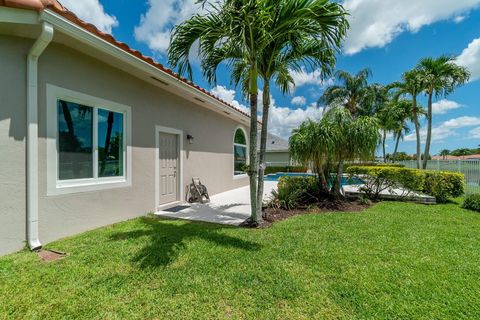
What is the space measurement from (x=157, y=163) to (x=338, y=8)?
6445mm

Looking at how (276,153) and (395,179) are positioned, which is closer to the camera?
(395,179)

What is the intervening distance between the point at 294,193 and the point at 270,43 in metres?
5.22

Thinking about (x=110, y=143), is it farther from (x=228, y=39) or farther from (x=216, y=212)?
(x=228, y=39)

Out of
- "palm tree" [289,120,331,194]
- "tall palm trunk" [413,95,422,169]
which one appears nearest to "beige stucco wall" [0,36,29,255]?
"palm tree" [289,120,331,194]

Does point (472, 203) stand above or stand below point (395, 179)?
below

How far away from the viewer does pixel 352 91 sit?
25.6 meters

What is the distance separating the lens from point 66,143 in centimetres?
496

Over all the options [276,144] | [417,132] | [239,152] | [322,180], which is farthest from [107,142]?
[276,144]

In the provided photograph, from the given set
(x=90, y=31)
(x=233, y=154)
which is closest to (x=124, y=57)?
(x=90, y=31)

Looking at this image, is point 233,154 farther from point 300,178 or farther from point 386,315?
point 386,315

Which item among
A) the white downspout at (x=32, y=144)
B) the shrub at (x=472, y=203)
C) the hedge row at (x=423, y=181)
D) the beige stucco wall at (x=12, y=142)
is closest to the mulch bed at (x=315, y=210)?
the hedge row at (x=423, y=181)

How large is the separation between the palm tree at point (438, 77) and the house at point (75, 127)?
1821 cm

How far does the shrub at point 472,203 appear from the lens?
802 centimetres

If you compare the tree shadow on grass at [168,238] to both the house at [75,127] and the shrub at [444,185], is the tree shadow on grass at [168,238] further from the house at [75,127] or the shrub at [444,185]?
the shrub at [444,185]
